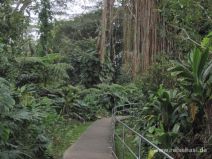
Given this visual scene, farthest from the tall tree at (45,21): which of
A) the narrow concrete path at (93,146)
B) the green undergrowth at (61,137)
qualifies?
the narrow concrete path at (93,146)

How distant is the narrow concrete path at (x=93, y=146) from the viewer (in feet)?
26.8

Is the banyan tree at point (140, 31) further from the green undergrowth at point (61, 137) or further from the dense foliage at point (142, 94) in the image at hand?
the green undergrowth at point (61, 137)

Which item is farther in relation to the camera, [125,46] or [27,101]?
[125,46]

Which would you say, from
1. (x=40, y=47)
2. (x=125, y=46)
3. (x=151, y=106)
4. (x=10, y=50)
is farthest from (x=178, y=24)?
(x=40, y=47)

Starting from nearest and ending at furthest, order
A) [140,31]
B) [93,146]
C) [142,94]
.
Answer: [140,31]
[93,146]
[142,94]

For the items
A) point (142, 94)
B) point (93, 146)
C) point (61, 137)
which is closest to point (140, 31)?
point (142, 94)

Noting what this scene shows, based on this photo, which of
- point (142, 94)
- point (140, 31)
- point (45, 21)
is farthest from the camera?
point (45, 21)

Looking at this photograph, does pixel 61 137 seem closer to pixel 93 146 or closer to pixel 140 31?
pixel 93 146

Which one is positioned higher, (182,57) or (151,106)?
(182,57)

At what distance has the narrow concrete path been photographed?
816 centimetres

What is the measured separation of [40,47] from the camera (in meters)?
18.8

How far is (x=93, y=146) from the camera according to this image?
30.8 feet

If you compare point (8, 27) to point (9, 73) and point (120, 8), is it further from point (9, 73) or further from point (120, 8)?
point (120, 8)

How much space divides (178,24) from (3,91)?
5557mm
